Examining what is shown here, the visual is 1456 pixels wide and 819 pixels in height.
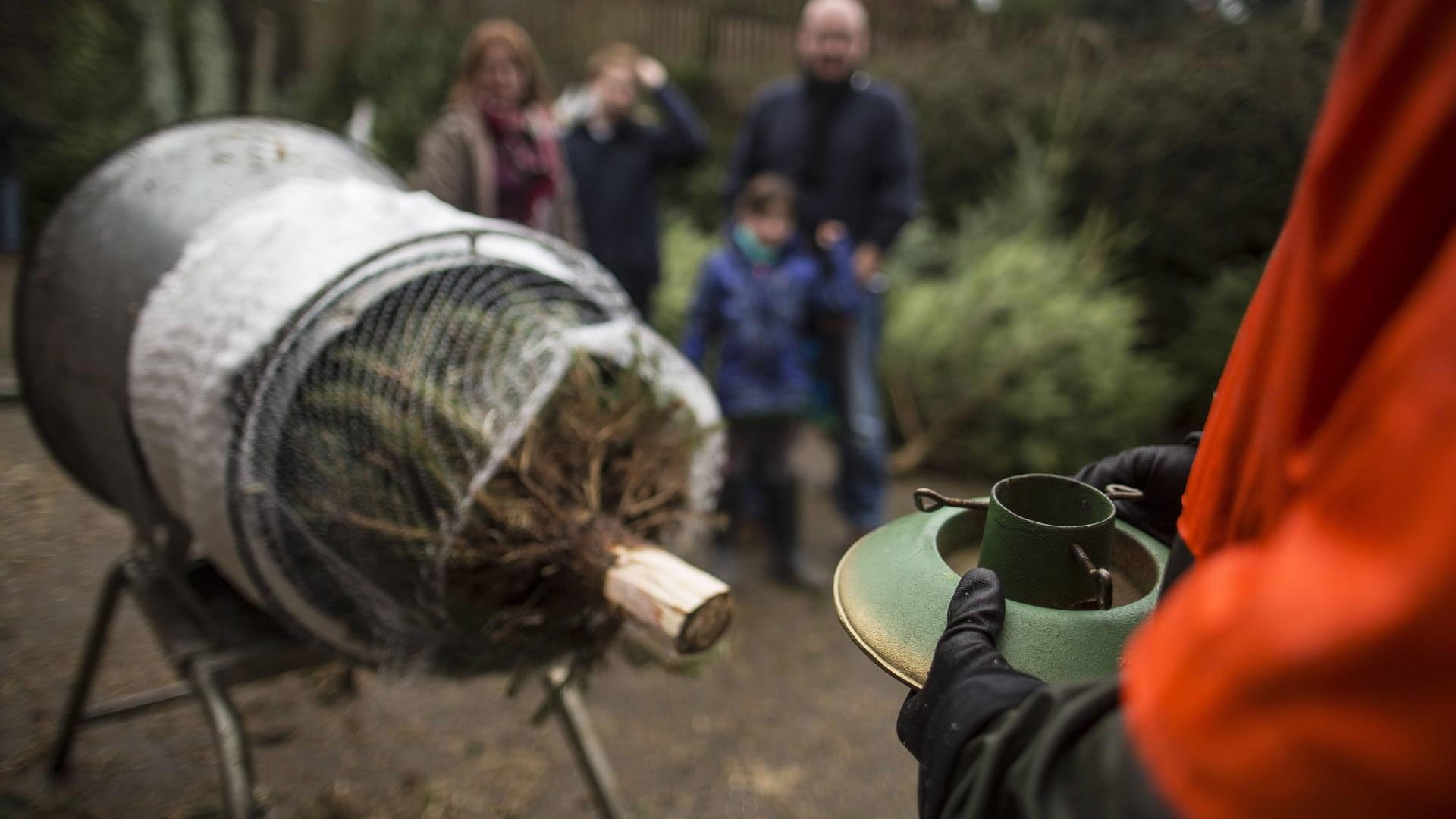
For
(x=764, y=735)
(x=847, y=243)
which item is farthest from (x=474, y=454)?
(x=847, y=243)

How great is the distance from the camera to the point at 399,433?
1703 mm

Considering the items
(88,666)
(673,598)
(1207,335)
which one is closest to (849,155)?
(1207,335)

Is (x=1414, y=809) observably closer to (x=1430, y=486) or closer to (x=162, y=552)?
(x=1430, y=486)

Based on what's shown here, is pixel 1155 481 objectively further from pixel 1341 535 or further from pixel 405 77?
pixel 405 77

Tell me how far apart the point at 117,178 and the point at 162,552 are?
0.85 meters

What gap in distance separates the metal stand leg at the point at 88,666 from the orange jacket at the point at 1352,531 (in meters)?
2.26

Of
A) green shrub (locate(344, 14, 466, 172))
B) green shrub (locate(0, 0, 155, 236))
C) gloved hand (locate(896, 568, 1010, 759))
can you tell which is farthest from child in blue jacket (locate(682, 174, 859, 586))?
green shrub (locate(344, 14, 466, 172))

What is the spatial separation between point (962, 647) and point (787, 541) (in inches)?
124

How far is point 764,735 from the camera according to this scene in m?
3.09

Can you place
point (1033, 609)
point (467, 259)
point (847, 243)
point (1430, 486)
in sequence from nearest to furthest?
point (1430, 486) < point (1033, 609) < point (467, 259) < point (847, 243)

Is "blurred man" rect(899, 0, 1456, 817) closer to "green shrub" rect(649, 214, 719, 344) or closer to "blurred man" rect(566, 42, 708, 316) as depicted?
"blurred man" rect(566, 42, 708, 316)

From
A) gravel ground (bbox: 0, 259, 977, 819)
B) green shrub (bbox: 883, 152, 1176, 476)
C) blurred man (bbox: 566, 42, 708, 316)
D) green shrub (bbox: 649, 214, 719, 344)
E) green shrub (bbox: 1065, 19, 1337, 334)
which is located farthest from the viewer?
green shrub (bbox: 649, 214, 719, 344)

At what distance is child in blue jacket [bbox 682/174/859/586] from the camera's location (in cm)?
385

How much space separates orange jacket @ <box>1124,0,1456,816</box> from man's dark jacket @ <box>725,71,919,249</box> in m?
3.54
